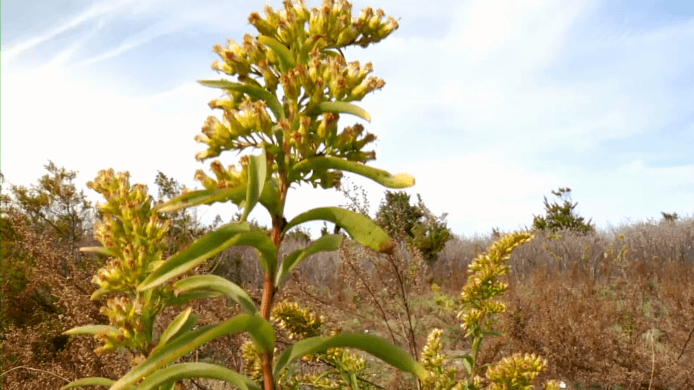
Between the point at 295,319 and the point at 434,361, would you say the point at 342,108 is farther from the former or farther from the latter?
the point at 434,361

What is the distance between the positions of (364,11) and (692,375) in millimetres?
3557

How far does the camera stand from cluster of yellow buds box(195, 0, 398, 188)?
1.15m

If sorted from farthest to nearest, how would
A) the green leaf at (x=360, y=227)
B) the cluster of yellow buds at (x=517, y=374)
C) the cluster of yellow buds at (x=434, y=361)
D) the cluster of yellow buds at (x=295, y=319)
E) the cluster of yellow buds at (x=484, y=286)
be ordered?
the cluster of yellow buds at (x=484, y=286)
the cluster of yellow buds at (x=434, y=361)
the cluster of yellow buds at (x=517, y=374)
the cluster of yellow buds at (x=295, y=319)
the green leaf at (x=360, y=227)

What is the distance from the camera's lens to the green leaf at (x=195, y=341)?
961 millimetres

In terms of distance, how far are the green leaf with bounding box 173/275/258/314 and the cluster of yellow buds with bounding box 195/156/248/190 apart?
0.19 meters

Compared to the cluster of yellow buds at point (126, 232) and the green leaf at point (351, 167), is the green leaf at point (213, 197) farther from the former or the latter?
the cluster of yellow buds at point (126, 232)

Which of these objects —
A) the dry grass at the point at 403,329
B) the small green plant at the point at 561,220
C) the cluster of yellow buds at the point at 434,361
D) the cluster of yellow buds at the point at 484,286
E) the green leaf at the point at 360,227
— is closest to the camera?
the green leaf at the point at 360,227

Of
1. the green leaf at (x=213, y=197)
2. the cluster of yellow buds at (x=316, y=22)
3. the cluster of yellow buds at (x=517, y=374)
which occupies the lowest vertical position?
the cluster of yellow buds at (x=517, y=374)

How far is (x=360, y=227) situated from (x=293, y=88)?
324 mm

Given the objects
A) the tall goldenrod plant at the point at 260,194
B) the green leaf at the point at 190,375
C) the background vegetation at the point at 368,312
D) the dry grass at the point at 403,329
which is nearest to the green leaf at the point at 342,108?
the tall goldenrod plant at the point at 260,194

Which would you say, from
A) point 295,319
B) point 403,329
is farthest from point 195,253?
point 403,329

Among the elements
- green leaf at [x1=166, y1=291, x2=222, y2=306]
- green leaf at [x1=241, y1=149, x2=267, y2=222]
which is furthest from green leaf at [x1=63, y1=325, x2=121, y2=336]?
green leaf at [x1=241, y1=149, x2=267, y2=222]

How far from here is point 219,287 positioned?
1.15 meters

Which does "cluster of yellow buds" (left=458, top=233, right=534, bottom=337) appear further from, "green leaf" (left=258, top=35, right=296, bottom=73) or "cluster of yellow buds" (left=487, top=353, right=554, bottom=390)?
"green leaf" (left=258, top=35, right=296, bottom=73)
